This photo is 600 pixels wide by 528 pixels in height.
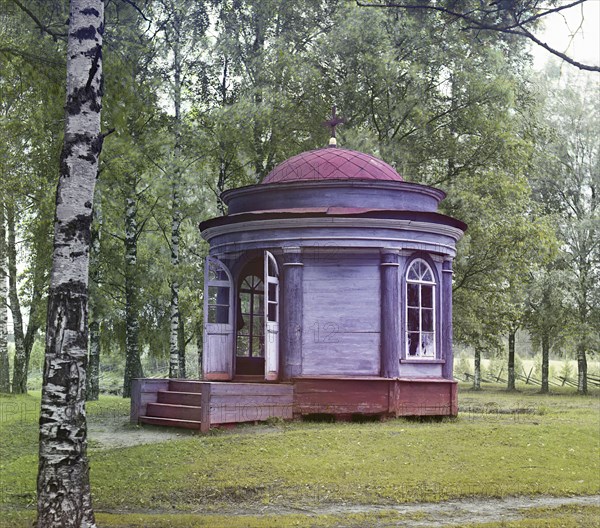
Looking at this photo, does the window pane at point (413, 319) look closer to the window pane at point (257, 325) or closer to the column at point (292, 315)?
the column at point (292, 315)

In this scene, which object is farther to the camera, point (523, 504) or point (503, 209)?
point (503, 209)

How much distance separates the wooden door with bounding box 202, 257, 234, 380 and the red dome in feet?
8.44

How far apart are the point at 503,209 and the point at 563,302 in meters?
9.81

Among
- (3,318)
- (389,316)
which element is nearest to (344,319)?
(389,316)

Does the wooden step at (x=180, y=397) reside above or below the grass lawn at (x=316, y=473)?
above

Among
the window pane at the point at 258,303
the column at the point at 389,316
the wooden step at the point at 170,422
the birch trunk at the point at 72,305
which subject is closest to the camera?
the birch trunk at the point at 72,305

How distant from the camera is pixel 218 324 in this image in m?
19.2

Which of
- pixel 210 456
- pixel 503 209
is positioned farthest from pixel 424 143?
pixel 210 456

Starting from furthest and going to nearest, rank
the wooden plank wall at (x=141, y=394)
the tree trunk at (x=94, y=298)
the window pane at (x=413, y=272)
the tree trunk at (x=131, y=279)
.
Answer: the tree trunk at (x=131, y=279), the tree trunk at (x=94, y=298), the window pane at (x=413, y=272), the wooden plank wall at (x=141, y=394)

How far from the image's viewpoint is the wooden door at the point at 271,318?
58.6 ft

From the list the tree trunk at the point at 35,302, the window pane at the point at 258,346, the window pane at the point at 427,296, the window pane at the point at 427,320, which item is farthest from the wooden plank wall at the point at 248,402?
the tree trunk at the point at 35,302

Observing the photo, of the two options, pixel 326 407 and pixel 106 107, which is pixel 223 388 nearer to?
pixel 326 407

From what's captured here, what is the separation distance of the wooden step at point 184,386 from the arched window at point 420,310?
15.3ft

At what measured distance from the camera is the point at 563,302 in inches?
1497
